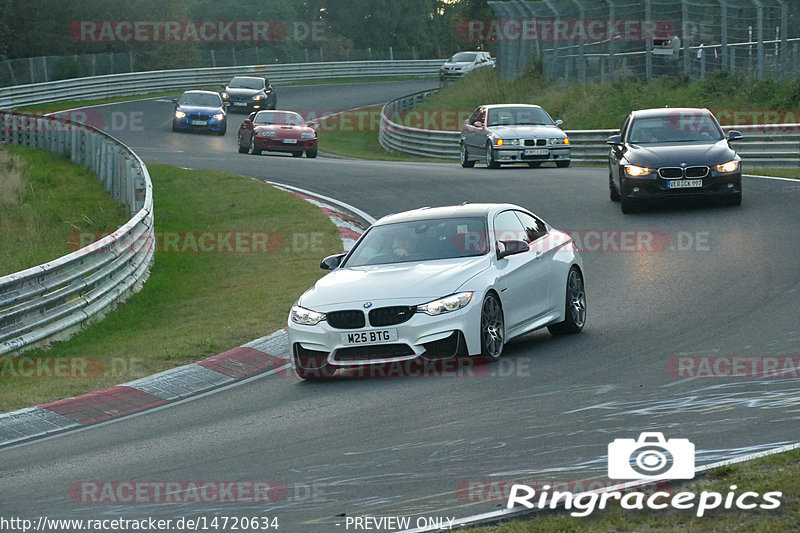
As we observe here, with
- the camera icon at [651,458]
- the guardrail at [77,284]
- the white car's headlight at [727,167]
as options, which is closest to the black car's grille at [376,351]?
the camera icon at [651,458]

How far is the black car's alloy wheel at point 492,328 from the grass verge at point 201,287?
310 centimetres

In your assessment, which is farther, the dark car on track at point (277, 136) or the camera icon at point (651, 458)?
the dark car on track at point (277, 136)

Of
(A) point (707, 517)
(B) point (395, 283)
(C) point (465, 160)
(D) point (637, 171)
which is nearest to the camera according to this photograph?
(A) point (707, 517)

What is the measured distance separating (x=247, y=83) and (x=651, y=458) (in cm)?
5035

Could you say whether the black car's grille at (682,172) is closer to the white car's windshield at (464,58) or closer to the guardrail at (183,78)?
the guardrail at (183,78)

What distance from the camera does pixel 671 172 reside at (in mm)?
20562

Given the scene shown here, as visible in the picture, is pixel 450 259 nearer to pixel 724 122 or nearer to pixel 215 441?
pixel 215 441

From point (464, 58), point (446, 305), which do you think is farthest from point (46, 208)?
point (464, 58)

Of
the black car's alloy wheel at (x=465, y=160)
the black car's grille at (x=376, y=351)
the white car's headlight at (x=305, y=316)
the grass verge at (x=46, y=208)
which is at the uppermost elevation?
the white car's headlight at (x=305, y=316)

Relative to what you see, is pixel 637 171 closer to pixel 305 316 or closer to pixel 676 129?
pixel 676 129

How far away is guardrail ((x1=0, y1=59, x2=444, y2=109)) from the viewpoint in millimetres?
58438

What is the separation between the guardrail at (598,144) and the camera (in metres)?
28.7

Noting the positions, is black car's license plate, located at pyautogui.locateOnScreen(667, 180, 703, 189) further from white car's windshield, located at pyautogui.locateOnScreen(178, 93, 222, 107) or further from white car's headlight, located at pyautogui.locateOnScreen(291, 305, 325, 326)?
white car's windshield, located at pyautogui.locateOnScreen(178, 93, 222, 107)

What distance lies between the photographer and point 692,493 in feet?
20.3
